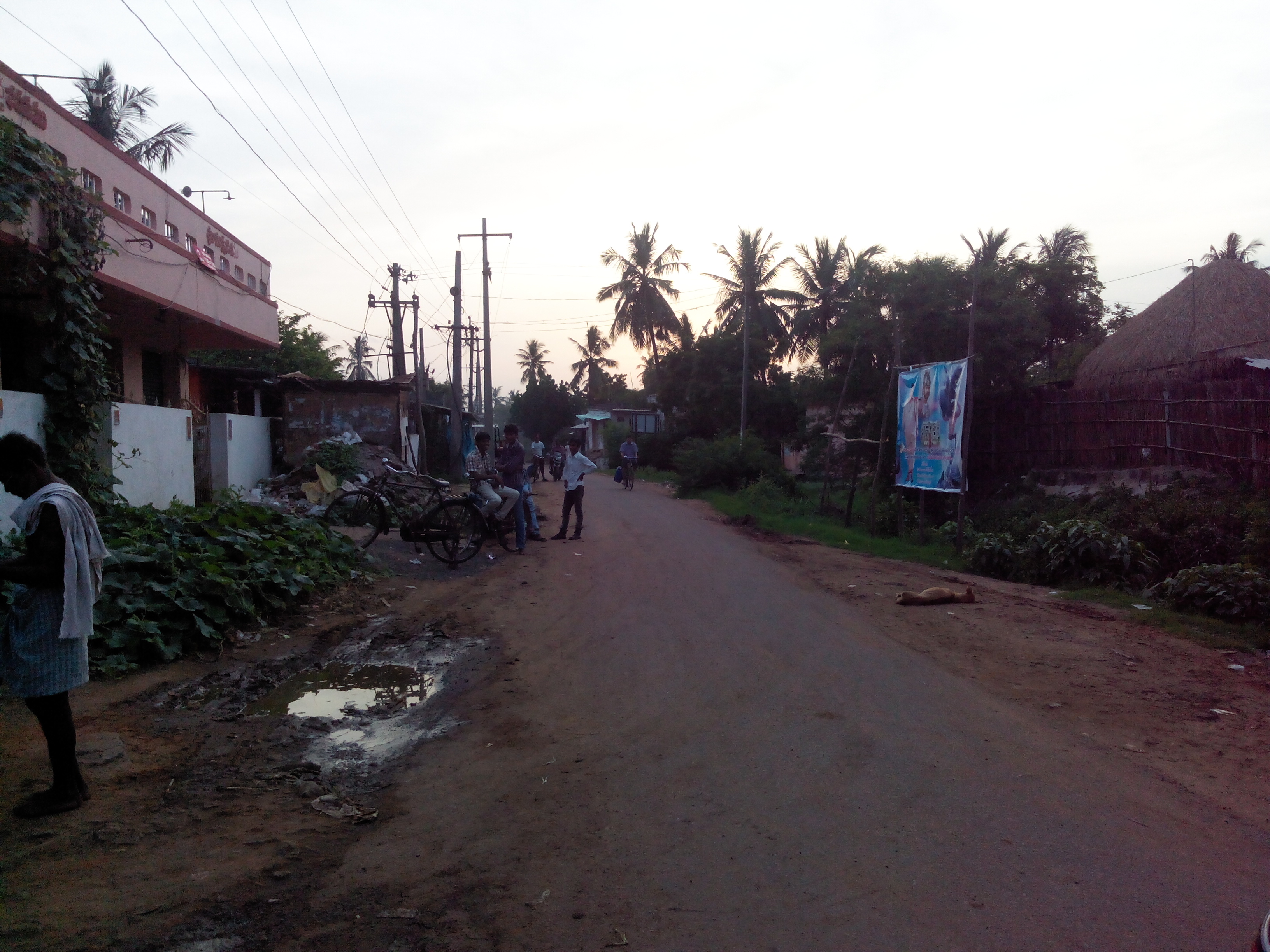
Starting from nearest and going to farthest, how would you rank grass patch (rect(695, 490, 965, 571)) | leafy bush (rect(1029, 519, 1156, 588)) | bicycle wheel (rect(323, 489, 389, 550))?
1. leafy bush (rect(1029, 519, 1156, 588))
2. bicycle wheel (rect(323, 489, 389, 550))
3. grass patch (rect(695, 490, 965, 571))

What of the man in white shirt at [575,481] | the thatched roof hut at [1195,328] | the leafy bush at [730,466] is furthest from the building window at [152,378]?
the thatched roof hut at [1195,328]

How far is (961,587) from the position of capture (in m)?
10.8

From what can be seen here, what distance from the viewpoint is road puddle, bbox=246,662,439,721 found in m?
6.06

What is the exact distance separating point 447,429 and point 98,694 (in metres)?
32.6

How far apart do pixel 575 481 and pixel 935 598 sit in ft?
21.3

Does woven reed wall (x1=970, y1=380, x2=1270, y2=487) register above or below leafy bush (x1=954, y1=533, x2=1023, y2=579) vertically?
above

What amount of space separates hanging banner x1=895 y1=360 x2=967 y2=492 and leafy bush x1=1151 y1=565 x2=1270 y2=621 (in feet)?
14.4

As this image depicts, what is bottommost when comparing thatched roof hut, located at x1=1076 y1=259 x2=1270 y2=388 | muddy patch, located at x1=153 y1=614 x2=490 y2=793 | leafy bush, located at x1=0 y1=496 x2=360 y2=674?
muddy patch, located at x1=153 y1=614 x2=490 y2=793

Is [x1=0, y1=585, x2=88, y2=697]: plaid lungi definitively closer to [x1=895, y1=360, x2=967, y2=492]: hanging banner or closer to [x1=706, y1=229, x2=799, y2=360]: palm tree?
[x1=895, y1=360, x2=967, y2=492]: hanging banner

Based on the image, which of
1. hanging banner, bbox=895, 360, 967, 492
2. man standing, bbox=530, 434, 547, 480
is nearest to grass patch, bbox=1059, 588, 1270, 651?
hanging banner, bbox=895, 360, 967, 492

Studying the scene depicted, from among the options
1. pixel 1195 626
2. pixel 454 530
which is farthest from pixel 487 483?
pixel 1195 626

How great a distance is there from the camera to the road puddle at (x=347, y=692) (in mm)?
6062

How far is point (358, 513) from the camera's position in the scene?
12398 millimetres

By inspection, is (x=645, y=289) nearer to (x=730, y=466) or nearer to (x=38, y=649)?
(x=730, y=466)
